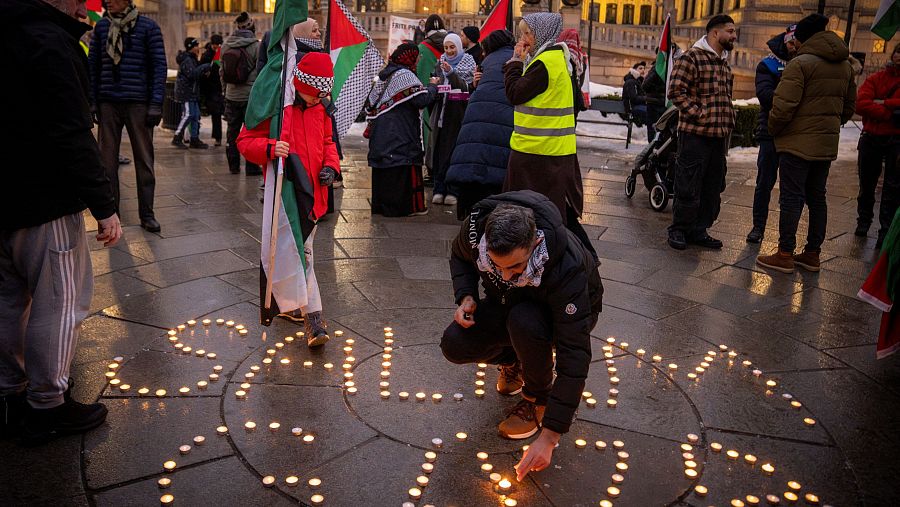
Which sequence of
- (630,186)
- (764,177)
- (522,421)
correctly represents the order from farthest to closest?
(630,186) → (764,177) → (522,421)

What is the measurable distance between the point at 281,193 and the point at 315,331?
2.50ft

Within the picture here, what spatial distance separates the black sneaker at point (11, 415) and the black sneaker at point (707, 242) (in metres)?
5.39

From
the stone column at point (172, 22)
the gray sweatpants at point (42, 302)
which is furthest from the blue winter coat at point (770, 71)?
the stone column at point (172, 22)

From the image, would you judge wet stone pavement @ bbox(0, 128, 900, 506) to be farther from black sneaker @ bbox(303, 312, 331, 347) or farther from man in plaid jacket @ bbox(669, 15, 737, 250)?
man in plaid jacket @ bbox(669, 15, 737, 250)

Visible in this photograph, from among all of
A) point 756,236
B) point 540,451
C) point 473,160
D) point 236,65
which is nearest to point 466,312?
point 540,451

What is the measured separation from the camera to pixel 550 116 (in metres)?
4.81

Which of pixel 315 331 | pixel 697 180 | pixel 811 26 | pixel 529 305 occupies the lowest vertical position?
pixel 315 331

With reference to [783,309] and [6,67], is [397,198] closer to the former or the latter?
[783,309]

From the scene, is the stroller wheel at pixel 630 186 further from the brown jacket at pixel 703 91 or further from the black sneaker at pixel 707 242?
the brown jacket at pixel 703 91

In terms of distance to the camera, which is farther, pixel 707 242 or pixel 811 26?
pixel 707 242

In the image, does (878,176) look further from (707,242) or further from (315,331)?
(315,331)

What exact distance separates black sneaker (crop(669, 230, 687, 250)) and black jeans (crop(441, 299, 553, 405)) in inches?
143

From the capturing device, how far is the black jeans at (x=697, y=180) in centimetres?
626

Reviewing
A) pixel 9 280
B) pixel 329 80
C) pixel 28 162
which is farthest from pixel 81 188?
pixel 329 80
